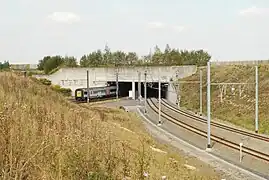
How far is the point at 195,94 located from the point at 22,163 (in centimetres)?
5698

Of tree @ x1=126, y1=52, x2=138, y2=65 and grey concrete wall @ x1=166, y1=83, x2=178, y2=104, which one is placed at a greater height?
tree @ x1=126, y1=52, x2=138, y2=65

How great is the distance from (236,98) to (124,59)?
63.9m

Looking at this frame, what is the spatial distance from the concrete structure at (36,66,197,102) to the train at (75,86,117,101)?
9.65ft

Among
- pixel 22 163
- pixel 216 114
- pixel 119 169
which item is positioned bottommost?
pixel 216 114

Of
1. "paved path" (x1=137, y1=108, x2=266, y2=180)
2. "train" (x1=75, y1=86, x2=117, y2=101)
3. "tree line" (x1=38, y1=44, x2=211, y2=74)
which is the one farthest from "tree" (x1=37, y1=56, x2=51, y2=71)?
"paved path" (x1=137, y1=108, x2=266, y2=180)

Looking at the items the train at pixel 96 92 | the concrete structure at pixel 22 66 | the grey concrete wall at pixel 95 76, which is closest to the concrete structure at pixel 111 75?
the grey concrete wall at pixel 95 76

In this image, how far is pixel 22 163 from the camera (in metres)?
4.23

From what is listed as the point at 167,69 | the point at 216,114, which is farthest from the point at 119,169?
the point at 167,69

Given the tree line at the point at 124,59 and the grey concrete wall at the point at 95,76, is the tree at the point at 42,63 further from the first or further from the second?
the grey concrete wall at the point at 95,76

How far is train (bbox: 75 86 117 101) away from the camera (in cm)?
6388

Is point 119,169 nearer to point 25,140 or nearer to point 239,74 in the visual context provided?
point 25,140

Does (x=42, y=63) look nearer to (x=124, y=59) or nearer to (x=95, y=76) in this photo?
(x=124, y=59)

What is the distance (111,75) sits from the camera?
74562 millimetres

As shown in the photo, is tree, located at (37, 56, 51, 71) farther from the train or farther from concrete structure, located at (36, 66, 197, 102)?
the train
